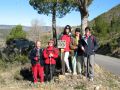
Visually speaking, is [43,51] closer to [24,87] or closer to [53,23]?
[24,87]

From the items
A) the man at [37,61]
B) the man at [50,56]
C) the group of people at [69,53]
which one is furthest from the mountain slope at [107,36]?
the man at [37,61]

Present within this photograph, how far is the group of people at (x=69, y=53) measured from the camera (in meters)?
13.9

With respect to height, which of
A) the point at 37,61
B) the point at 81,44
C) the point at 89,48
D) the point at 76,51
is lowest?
the point at 37,61

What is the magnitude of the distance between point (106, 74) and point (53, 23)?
1829 cm

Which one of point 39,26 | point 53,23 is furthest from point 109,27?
point 53,23

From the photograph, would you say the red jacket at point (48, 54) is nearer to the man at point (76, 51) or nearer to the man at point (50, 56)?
the man at point (50, 56)

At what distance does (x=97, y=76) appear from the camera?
15.2 metres

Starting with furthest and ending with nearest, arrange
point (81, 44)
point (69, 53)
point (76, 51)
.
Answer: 1. point (69, 53)
2. point (76, 51)
3. point (81, 44)

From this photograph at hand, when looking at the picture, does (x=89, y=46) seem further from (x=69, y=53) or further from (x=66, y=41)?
(x=69, y=53)

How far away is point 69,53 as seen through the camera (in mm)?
14703

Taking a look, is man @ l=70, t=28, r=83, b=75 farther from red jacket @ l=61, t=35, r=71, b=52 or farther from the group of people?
red jacket @ l=61, t=35, r=71, b=52

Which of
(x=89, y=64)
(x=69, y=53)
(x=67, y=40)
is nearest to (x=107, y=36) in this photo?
(x=69, y=53)

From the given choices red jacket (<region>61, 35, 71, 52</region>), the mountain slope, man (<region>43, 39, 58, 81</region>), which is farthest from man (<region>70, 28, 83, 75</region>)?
the mountain slope

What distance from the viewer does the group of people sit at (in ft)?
45.6
